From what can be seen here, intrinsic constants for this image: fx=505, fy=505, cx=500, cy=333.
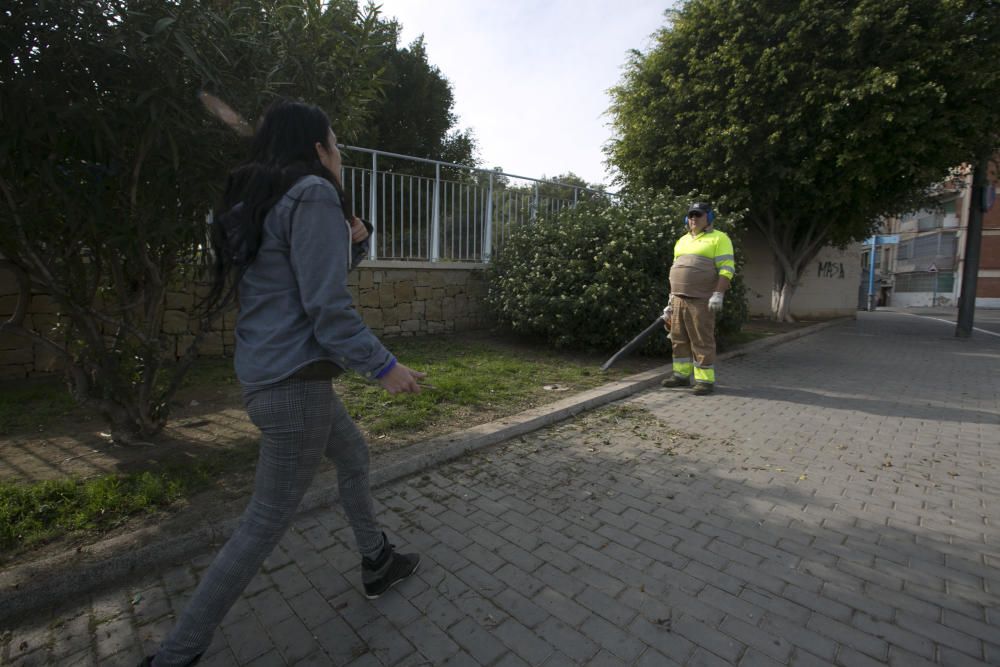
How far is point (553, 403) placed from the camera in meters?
4.83

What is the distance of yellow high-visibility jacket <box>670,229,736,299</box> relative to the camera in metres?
5.52

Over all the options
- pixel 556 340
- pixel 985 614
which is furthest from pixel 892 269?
pixel 985 614

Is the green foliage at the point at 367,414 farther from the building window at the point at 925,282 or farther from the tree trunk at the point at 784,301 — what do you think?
the building window at the point at 925,282

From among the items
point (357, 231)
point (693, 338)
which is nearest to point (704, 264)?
point (693, 338)

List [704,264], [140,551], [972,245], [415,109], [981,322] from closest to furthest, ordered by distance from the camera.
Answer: [140,551] → [704,264] → [972,245] → [415,109] → [981,322]

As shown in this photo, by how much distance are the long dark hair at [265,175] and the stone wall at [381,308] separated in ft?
12.9

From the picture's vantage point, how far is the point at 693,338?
5742 mm

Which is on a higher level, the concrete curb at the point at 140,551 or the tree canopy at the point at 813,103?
the tree canopy at the point at 813,103

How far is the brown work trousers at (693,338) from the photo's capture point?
562cm

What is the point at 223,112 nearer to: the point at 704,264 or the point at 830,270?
the point at 704,264

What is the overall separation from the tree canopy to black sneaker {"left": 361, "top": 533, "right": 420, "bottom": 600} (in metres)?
11.0

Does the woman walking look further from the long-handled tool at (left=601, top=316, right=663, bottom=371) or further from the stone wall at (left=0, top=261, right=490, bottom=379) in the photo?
the long-handled tool at (left=601, top=316, right=663, bottom=371)

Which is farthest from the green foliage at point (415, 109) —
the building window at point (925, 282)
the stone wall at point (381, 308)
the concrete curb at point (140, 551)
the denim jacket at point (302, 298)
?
the building window at point (925, 282)

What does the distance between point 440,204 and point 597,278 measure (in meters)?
3.10
